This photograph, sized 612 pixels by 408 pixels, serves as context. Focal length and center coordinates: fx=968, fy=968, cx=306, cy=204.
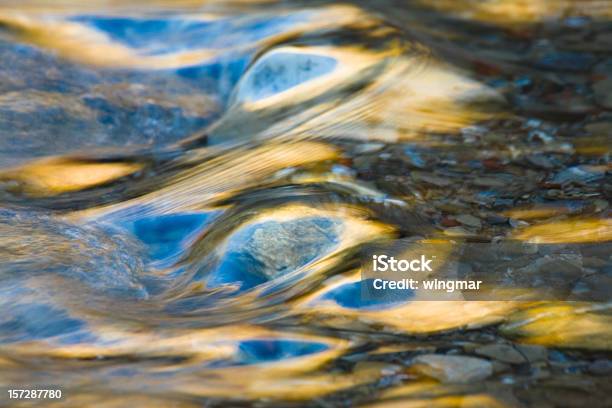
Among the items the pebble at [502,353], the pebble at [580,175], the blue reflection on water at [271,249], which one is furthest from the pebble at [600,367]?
the pebble at [580,175]

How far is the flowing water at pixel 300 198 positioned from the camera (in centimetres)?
185

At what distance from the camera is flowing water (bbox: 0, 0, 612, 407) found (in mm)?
1846

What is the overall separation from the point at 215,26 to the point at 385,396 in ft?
8.21

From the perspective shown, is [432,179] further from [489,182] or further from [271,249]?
[271,249]

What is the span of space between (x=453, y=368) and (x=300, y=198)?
2.56ft

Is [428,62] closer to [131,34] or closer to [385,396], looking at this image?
[131,34]

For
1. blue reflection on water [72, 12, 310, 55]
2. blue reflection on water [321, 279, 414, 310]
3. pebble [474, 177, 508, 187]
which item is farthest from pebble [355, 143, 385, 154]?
blue reflection on water [72, 12, 310, 55]

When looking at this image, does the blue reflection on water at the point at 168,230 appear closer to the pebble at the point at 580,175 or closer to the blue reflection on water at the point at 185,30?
the pebble at the point at 580,175

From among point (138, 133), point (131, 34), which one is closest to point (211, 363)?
point (138, 133)

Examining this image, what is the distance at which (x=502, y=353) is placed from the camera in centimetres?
184

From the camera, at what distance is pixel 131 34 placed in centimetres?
394

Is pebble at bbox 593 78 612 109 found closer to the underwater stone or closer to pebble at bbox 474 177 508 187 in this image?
pebble at bbox 474 177 508 187

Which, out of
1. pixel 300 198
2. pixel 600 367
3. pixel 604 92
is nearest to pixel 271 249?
pixel 300 198

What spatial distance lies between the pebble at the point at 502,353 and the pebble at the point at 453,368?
28 mm
